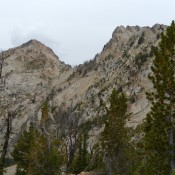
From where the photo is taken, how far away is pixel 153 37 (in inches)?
5541

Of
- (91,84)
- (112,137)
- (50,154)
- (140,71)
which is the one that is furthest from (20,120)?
(50,154)

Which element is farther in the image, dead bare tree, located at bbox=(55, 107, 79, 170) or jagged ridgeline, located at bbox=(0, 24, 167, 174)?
jagged ridgeline, located at bbox=(0, 24, 167, 174)

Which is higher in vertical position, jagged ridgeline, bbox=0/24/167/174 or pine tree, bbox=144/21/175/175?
jagged ridgeline, bbox=0/24/167/174

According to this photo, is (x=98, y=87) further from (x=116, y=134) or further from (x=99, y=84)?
(x=116, y=134)

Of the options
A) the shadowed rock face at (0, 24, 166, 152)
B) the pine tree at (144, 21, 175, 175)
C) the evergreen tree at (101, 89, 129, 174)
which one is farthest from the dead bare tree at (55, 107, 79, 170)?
the shadowed rock face at (0, 24, 166, 152)

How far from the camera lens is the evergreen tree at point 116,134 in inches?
2285

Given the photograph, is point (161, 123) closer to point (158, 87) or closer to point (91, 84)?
point (158, 87)

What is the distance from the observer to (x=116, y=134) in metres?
58.7

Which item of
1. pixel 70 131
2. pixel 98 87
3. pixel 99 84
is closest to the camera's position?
pixel 70 131

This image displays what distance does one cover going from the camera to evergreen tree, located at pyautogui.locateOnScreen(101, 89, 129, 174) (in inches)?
2285

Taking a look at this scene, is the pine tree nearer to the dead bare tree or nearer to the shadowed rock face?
the dead bare tree

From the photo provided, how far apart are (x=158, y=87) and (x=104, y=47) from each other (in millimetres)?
129778

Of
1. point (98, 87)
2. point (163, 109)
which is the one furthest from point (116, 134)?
point (98, 87)

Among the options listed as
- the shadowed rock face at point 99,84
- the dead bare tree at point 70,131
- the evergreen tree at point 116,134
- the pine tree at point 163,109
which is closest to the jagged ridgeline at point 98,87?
the shadowed rock face at point 99,84
